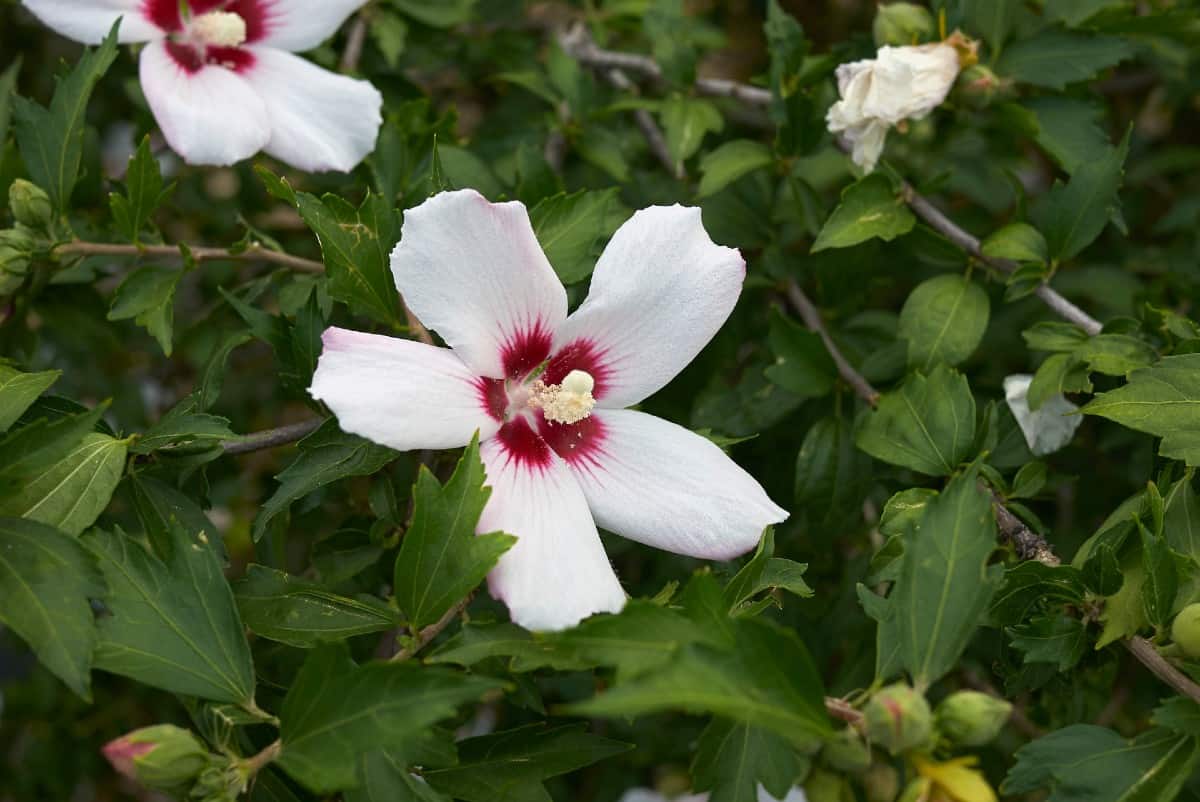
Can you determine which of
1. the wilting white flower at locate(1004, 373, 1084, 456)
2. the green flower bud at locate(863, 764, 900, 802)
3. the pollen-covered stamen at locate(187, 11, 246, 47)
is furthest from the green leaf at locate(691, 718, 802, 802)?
the pollen-covered stamen at locate(187, 11, 246, 47)

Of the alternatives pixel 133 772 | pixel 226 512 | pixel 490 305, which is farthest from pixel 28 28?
pixel 133 772

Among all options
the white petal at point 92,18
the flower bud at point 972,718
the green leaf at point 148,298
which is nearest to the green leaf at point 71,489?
the green leaf at point 148,298

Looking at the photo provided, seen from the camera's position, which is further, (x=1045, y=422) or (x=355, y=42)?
(x=355, y=42)

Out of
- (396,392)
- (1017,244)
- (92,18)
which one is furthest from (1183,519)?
(92,18)

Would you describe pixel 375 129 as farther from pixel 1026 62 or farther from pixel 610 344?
pixel 1026 62

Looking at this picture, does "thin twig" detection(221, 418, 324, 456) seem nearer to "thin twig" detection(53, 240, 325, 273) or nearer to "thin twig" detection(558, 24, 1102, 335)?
"thin twig" detection(53, 240, 325, 273)

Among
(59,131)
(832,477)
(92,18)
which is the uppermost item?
(92,18)

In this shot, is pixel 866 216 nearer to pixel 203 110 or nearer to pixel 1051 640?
pixel 1051 640
